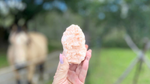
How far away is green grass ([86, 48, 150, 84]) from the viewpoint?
1.26 m

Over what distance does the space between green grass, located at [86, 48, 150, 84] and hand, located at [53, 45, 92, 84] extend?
1.77 ft

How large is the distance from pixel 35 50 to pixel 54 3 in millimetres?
2871

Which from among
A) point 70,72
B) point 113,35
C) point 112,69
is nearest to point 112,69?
point 112,69

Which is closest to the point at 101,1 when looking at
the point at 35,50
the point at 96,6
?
the point at 96,6

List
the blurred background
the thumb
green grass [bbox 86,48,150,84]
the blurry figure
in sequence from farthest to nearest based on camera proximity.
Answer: the blurry figure
the blurred background
green grass [bbox 86,48,150,84]
the thumb

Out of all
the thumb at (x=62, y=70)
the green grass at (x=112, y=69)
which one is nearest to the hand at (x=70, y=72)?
the thumb at (x=62, y=70)

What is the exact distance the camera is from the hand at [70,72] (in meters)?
0.65

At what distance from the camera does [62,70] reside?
65 cm

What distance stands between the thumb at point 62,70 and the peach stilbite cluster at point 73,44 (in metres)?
0.08

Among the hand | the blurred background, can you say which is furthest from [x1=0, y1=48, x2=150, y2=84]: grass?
the hand

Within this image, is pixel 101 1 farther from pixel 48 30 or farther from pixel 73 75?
pixel 48 30

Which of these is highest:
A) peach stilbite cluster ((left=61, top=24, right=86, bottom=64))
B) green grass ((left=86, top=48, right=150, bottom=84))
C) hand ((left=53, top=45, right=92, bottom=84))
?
peach stilbite cluster ((left=61, top=24, right=86, bottom=64))

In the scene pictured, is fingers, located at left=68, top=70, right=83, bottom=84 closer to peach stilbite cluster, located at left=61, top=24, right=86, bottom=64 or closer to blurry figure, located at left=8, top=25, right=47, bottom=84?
peach stilbite cluster, located at left=61, top=24, right=86, bottom=64

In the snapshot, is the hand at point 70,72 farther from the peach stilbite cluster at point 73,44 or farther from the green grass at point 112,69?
the green grass at point 112,69
